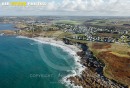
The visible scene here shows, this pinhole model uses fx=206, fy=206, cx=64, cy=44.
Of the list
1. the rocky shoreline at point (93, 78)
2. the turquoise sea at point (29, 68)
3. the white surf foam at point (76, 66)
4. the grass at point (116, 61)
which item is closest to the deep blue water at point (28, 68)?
the turquoise sea at point (29, 68)

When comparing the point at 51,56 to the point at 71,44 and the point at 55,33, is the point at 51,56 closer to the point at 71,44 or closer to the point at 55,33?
the point at 71,44

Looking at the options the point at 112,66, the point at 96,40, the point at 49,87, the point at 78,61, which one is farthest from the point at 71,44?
the point at 49,87

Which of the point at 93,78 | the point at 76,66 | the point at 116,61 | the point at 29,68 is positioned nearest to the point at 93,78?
the point at 93,78

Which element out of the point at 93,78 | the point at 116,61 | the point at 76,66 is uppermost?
the point at 116,61

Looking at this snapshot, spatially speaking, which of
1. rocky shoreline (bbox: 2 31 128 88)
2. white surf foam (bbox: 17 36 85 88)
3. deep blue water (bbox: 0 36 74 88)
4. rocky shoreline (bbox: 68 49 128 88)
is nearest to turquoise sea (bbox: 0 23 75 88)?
deep blue water (bbox: 0 36 74 88)

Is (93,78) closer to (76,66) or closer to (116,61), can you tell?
(76,66)

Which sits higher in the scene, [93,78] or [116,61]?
[116,61]

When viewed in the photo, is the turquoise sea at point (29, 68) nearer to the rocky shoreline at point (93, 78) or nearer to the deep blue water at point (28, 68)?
the deep blue water at point (28, 68)

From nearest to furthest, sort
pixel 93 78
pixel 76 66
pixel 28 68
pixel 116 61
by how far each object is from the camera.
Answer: pixel 93 78 → pixel 28 68 → pixel 76 66 → pixel 116 61
